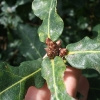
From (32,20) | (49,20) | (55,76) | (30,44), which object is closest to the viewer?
(55,76)

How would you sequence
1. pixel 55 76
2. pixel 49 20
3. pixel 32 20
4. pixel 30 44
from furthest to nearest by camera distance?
pixel 32 20 → pixel 30 44 → pixel 49 20 → pixel 55 76

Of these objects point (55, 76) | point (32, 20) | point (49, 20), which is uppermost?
point (49, 20)

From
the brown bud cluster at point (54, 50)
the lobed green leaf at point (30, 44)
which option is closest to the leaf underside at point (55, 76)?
the brown bud cluster at point (54, 50)

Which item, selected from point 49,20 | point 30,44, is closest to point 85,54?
point 49,20

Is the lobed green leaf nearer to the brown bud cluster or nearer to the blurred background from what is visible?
the blurred background

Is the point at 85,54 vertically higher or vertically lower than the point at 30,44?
higher

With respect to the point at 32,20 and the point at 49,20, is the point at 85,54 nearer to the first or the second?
the point at 49,20

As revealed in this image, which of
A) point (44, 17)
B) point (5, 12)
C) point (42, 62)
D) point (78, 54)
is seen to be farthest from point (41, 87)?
point (5, 12)

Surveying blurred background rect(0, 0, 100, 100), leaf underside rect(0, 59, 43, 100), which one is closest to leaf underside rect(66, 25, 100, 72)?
leaf underside rect(0, 59, 43, 100)
